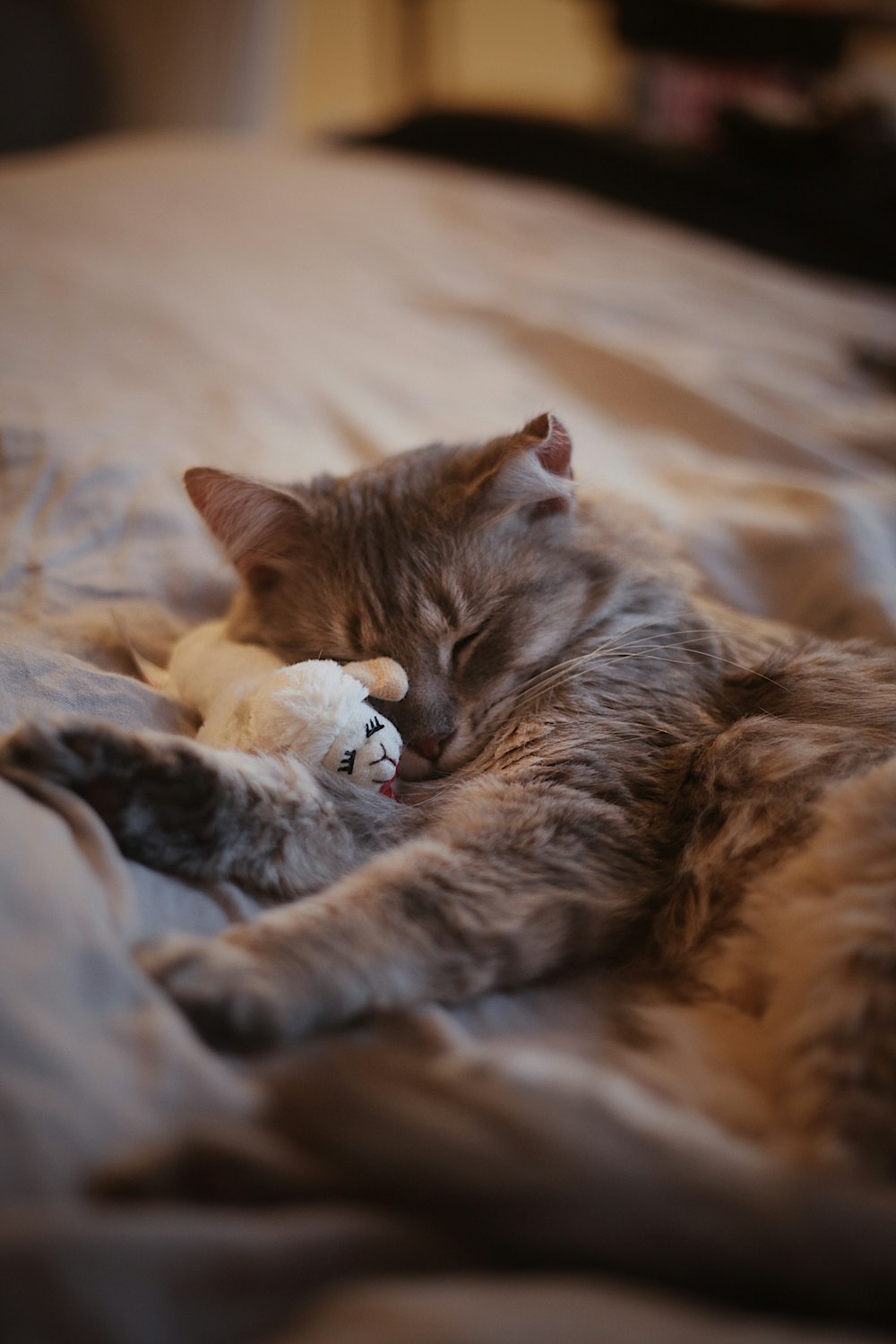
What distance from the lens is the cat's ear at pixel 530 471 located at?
4.86 feet

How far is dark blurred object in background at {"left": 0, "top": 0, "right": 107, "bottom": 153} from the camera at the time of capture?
4602 mm

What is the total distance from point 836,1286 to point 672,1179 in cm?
14

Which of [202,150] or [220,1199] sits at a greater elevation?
[202,150]

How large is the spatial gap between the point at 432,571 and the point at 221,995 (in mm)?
812

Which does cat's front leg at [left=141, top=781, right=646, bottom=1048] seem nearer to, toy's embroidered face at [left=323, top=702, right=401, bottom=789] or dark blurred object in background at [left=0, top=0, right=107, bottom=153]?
toy's embroidered face at [left=323, top=702, right=401, bottom=789]

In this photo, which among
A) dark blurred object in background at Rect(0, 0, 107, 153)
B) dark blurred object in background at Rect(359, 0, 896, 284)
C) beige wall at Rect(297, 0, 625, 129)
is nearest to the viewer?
dark blurred object in background at Rect(359, 0, 896, 284)

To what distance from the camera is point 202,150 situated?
3771mm

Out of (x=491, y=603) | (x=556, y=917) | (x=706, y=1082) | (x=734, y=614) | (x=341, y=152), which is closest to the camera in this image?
(x=706, y=1082)

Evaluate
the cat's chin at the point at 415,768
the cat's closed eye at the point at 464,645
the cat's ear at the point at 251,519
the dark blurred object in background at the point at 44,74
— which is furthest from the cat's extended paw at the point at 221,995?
the dark blurred object in background at the point at 44,74

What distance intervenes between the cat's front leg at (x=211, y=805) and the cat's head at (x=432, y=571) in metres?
0.21

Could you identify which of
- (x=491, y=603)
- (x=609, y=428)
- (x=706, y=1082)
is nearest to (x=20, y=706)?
(x=491, y=603)

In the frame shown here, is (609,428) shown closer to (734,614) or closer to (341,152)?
(734,614)

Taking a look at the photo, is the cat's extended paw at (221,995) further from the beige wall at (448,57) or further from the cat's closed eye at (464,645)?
the beige wall at (448,57)

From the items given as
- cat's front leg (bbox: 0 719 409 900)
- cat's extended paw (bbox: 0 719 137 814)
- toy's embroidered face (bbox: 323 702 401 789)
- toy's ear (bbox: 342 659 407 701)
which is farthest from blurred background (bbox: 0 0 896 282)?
cat's extended paw (bbox: 0 719 137 814)
